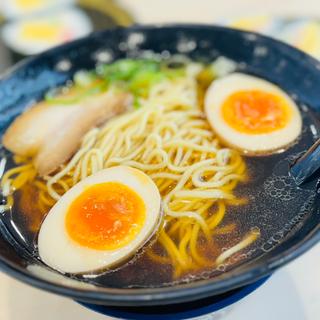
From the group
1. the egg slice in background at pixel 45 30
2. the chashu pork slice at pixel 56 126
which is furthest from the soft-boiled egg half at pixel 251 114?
the egg slice in background at pixel 45 30

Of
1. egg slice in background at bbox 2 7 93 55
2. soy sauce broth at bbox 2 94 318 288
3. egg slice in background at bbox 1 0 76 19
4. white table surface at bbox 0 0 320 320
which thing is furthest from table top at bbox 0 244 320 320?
egg slice in background at bbox 1 0 76 19

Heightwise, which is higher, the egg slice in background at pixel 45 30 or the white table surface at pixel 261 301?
the egg slice in background at pixel 45 30

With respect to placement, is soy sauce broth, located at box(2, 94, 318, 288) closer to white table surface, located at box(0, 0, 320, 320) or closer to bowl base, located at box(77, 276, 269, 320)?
bowl base, located at box(77, 276, 269, 320)

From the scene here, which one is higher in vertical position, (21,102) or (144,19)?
(144,19)

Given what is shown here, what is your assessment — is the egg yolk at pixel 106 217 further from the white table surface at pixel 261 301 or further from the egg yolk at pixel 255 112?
the egg yolk at pixel 255 112

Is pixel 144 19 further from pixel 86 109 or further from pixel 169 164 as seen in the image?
pixel 169 164

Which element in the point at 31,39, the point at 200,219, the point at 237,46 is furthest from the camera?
the point at 31,39

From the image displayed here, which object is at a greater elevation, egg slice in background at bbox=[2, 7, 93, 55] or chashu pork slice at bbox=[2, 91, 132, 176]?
egg slice in background at bbox=[2, 7, 93, 55]

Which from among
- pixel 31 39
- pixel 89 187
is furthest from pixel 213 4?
pixel 89 187
